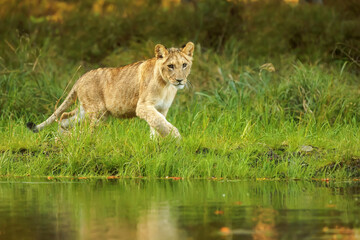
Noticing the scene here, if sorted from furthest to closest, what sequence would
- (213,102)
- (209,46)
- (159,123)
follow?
(209,46) < (213,102) < (159,123)

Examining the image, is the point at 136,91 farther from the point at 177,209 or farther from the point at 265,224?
the point at 265,224

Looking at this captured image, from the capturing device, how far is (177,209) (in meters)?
6.39

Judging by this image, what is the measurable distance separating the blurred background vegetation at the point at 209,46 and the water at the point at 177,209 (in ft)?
15.5

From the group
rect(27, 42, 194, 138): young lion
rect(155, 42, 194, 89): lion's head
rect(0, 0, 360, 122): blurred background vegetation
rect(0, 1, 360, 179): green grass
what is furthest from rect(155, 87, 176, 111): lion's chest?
rect(0, 0, 360, 122): blurred background vegetation

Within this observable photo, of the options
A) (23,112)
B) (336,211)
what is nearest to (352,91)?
(23,112)

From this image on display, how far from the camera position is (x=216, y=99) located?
13164 mm

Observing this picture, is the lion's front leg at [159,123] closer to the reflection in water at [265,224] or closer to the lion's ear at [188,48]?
the lion's ear at [188,48]

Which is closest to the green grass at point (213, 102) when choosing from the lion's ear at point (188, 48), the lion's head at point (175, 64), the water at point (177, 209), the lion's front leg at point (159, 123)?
the lion's front leg at point (159, 123)

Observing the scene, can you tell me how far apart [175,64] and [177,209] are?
14.5ft

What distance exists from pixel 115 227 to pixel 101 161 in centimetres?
385

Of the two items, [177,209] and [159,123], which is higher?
[159,123]

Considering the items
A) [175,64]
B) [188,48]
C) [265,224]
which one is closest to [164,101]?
[175,64]

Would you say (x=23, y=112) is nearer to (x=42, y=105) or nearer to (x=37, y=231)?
(x=42, y=105)

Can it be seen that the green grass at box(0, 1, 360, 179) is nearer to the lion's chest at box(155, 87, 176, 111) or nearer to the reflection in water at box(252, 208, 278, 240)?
the lion's chest at box(155, 87, 176, 111)
